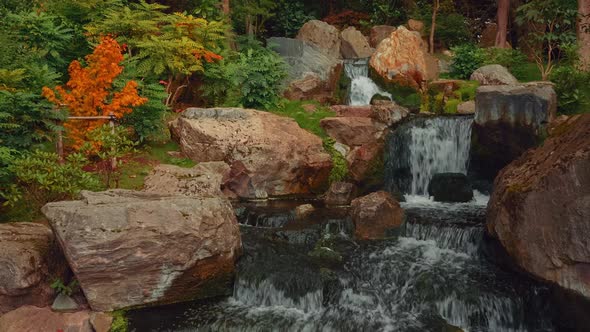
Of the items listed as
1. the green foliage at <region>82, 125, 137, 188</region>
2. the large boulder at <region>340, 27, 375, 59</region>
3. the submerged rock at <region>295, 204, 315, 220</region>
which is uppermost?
the large boulder at <region>340, 27, 375, 59</region>

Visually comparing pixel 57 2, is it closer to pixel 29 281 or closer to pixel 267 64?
pixel 267 64

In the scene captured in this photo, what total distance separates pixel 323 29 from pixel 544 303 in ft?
56.8

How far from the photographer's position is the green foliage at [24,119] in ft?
31.4

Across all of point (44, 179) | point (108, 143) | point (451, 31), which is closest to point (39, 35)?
point (108, 143)

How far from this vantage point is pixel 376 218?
418 inches

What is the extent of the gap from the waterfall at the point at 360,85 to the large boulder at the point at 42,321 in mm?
13795

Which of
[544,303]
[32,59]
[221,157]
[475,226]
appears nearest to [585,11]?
[475,226]

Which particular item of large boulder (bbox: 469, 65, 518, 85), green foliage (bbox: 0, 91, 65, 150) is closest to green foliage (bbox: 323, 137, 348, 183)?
large boulder (bbox: 469, 65, 518, 85)

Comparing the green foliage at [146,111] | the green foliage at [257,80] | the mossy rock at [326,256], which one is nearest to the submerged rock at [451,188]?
the mossy rock at [326,256]

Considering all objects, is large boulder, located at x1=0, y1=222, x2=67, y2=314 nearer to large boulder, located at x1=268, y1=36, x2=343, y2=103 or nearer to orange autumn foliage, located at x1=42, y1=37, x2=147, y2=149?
orange autumn foliage, located at x1=42, y1=37, x2=147, y2=149

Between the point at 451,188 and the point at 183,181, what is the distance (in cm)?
745

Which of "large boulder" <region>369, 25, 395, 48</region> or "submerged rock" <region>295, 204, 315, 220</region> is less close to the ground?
"large boulder" <region>369, 25, 395, 48</region>

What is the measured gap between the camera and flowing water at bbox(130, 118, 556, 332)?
7.63 meters

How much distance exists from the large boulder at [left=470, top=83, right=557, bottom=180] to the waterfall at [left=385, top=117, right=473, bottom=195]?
529 mm
